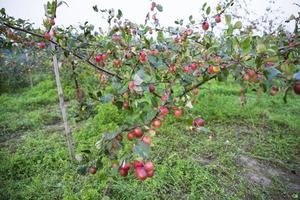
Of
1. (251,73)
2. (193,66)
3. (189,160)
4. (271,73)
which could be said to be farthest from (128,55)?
(189,160)

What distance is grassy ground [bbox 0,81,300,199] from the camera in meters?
2.20

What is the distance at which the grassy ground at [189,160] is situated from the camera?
86.4 inches

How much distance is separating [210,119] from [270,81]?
2.96 m

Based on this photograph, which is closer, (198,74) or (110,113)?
(198,74)

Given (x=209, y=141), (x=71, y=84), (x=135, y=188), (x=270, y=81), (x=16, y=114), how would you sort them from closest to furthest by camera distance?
(x=270, y=81)
(x=135, y=188)
(x=209, y=141)
(x=16, y=114)
(x=71, y=84)

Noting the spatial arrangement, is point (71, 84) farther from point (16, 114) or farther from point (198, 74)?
point (198, 74)

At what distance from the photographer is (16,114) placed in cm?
452

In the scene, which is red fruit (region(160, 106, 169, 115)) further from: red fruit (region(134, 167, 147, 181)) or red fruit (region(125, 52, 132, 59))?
red fruit (region(125, 52, 132, 59))

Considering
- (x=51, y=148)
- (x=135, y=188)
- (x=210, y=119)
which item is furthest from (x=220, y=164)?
(x=51, y=148)

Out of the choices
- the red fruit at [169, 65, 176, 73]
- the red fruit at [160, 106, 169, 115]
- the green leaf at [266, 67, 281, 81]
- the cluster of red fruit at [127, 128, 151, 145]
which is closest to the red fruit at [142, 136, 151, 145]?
the cluster of red fruit at [127, 128, 151, 145]

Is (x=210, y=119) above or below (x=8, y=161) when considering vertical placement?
above

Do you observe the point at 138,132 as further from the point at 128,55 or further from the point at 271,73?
the point at 128,55

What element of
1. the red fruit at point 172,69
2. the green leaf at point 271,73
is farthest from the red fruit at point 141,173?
the red fruit at point 172,69

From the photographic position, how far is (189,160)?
258 centimetres
